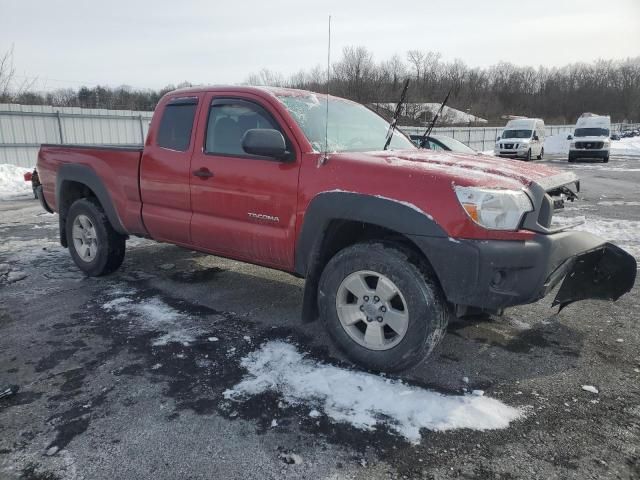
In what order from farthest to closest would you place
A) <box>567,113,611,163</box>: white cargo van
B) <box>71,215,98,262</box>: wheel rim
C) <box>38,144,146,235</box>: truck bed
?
<box>567,113,611,163</box>: white cargo van
<box>71,215,98,262</box>: wheel rim
<box>38,144,146,235</box>: truck bed

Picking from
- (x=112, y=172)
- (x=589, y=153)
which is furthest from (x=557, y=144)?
(x=112, y=172)

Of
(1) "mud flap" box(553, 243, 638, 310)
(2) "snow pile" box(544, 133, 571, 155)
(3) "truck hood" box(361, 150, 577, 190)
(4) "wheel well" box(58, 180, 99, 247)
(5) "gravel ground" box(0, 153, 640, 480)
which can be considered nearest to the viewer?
(5) "gravel ground" box(0, 153, 640, 480)

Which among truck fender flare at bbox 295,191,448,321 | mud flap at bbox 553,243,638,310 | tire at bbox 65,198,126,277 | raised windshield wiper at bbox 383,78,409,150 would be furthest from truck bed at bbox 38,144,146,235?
mud flap at bbox 553,243,638,310

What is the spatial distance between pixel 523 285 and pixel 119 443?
237 cm

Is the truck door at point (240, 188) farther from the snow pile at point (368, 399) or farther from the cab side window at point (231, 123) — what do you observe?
the snow pile at point (368, 399)

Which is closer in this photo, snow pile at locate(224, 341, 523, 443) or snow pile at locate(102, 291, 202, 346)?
snow pile at locate(224, 341, 523, 443)

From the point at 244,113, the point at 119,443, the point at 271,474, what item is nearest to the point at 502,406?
the point at 271,474

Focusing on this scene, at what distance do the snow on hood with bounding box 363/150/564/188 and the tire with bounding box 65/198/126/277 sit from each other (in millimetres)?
3146

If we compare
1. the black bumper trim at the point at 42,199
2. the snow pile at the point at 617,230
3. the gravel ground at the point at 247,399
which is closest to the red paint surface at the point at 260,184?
the gravel ground at the point at 247,399

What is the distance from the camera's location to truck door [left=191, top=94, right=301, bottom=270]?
352 centimetres

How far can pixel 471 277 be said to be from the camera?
2725mm

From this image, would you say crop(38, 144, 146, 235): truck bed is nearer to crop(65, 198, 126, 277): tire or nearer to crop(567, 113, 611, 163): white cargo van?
crop(65, 198, 126, 277): tire

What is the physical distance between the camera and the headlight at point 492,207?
2723mm

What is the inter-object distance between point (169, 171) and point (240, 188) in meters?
0.96
